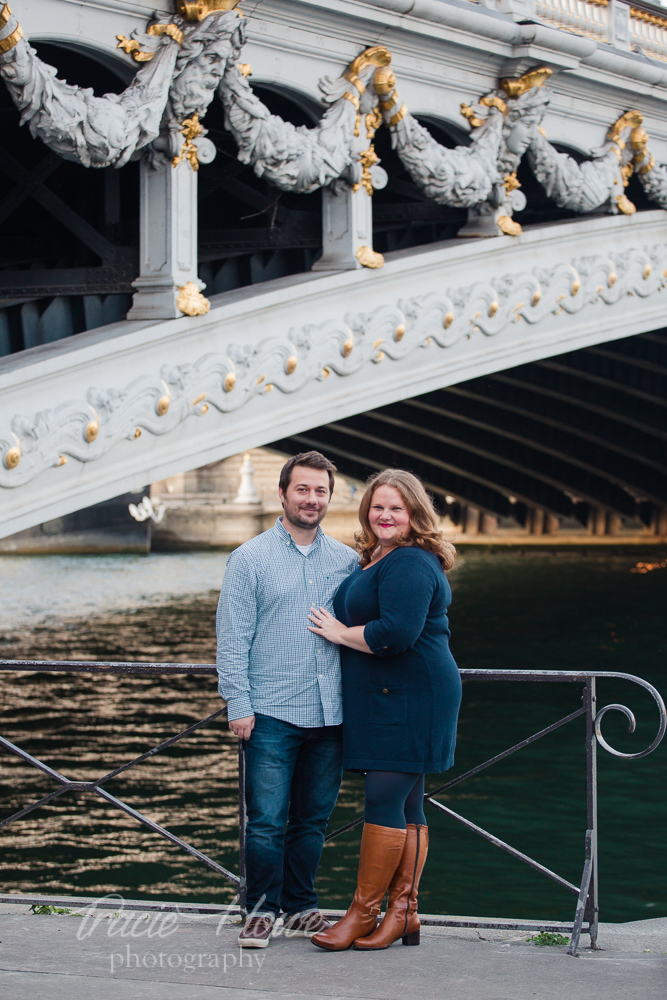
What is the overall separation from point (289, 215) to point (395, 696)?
7360mm

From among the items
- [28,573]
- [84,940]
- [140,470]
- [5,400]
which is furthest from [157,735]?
[28,573]

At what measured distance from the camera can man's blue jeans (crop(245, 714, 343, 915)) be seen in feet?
13.8

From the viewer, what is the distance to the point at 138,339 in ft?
27.2

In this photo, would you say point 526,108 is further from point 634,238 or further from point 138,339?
point 138,339

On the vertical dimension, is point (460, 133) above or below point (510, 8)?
below

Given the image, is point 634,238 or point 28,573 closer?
point 634,238

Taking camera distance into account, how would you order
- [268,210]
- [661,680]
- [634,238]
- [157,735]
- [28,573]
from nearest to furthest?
[268,210] < [157,735] < [634,238] < [661,680] < [28,573]

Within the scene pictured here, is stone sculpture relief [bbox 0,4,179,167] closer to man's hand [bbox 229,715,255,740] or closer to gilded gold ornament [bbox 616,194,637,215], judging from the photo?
man's hand [bbox 229,715,255,740]

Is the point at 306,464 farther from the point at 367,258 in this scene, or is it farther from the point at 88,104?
the point at 367,258

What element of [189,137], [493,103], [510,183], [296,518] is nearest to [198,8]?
[189,137]

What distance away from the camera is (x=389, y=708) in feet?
13.6

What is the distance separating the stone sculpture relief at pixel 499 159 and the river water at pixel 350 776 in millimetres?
4717

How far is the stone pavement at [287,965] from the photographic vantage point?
3777 mm

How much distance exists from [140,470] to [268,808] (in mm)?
4496
